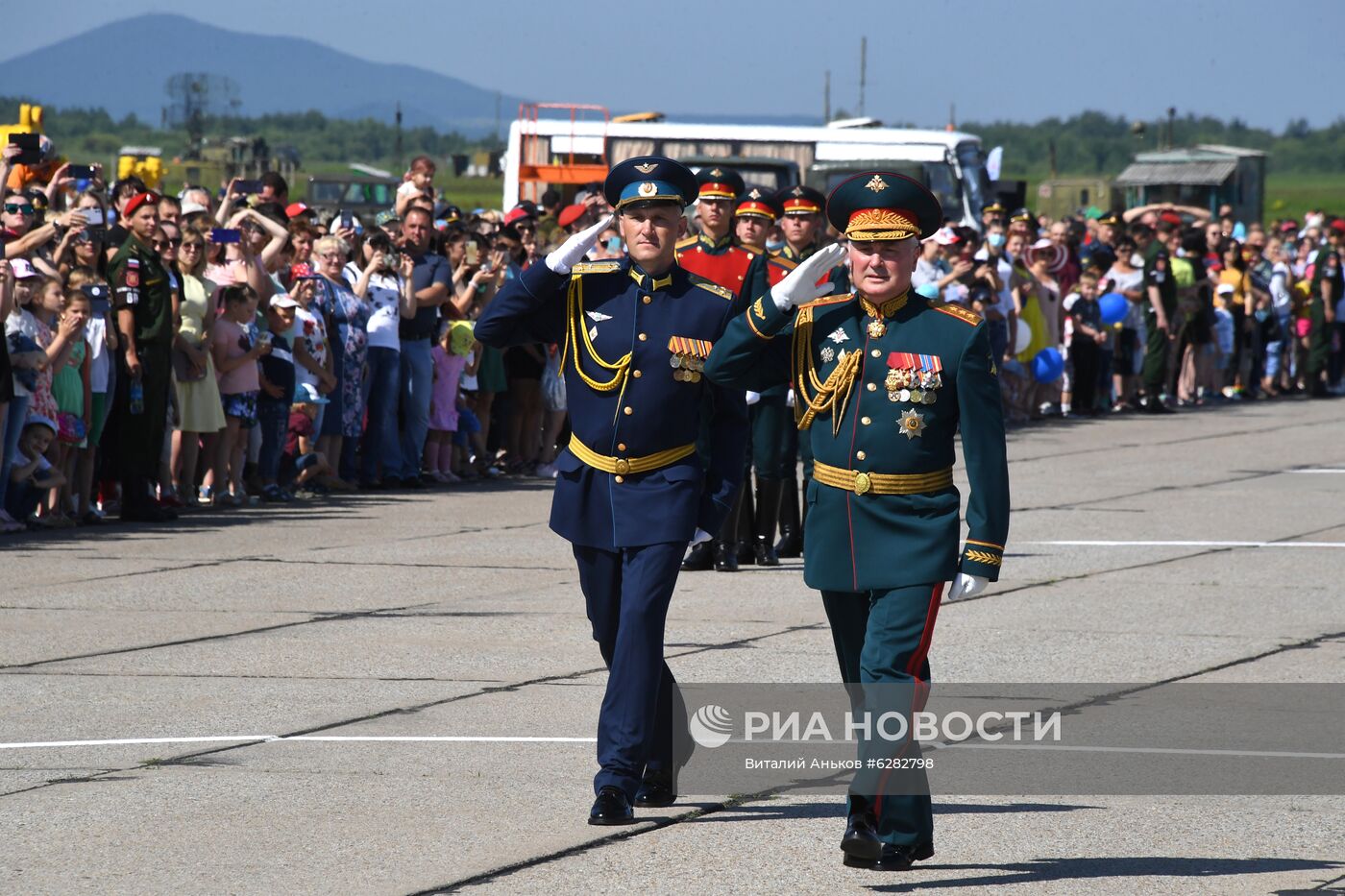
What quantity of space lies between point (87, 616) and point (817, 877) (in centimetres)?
549

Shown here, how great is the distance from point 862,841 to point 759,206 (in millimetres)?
6591

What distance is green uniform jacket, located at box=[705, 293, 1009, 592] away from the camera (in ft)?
19.4

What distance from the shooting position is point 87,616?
1019cm

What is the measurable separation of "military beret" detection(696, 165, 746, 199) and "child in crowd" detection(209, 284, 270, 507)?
4.44 metres

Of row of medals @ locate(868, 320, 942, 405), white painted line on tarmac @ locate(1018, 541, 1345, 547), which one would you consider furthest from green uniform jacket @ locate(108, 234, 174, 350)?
row of medals @ locate(868, 320, 942, 405)

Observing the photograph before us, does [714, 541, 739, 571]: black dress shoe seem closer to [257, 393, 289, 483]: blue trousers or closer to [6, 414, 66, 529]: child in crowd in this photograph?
[257, 393, 289, 483]: blue trousers

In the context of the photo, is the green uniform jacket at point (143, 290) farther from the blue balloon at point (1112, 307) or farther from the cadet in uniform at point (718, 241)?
the blue balloon at point (1112, 307)

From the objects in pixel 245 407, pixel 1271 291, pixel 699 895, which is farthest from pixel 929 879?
pixel 1271 291

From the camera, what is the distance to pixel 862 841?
5766 millimetres

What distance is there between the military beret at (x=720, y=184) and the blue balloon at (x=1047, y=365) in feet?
41.5

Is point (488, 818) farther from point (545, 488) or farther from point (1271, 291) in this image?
point (1271, 291)

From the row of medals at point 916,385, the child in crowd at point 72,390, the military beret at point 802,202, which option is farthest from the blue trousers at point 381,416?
the row of medals at point 916,385

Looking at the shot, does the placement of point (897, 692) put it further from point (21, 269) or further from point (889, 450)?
point (21, 269)

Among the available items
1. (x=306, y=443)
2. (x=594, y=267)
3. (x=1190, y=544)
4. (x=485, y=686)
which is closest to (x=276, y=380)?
(x=306, y=443)
